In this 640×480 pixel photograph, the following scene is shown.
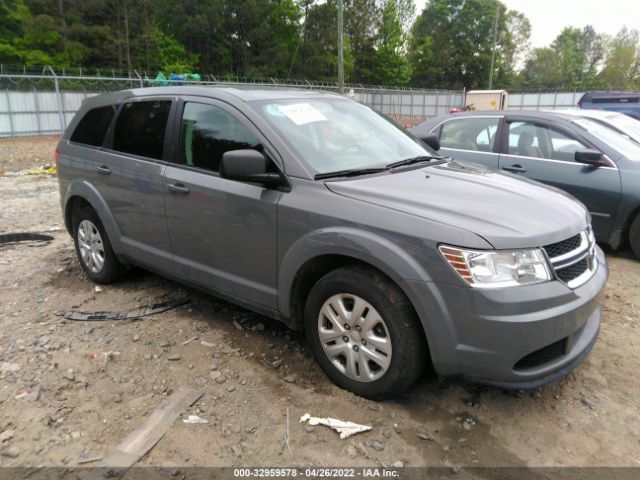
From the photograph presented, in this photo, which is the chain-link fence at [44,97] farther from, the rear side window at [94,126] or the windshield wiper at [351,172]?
the windshield wiper at [351,172]

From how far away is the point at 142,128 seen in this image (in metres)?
4.10

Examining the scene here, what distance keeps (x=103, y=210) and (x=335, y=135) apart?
7.37 feet

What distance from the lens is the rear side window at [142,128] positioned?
3914 mm

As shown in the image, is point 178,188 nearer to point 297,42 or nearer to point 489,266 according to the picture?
point 489,266

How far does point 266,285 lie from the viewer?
3.27 metres

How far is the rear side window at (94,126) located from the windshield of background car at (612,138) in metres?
5.06

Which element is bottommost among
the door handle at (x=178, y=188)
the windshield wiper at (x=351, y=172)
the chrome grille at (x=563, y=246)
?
the chrome grille at (x=563, y=246)

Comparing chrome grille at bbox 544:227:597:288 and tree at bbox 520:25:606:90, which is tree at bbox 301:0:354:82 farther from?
chrome grille at bbox 544:227:597:288

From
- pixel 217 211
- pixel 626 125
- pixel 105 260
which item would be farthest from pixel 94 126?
pixel 626 125

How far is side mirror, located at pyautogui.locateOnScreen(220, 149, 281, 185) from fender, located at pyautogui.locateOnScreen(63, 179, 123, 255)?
5.85ft

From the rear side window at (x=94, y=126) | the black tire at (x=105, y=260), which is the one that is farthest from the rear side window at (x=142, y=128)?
the black tire at (x=105, y=260)

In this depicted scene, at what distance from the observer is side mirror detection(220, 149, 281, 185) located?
2957 mm

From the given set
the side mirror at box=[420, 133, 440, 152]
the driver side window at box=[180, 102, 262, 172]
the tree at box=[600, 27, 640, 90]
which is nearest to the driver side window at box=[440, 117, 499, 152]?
the side mirror at box=[420, 133, 440, 152]

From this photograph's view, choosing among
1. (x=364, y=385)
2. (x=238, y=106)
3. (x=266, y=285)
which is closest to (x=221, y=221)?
(x=266, y=285)
